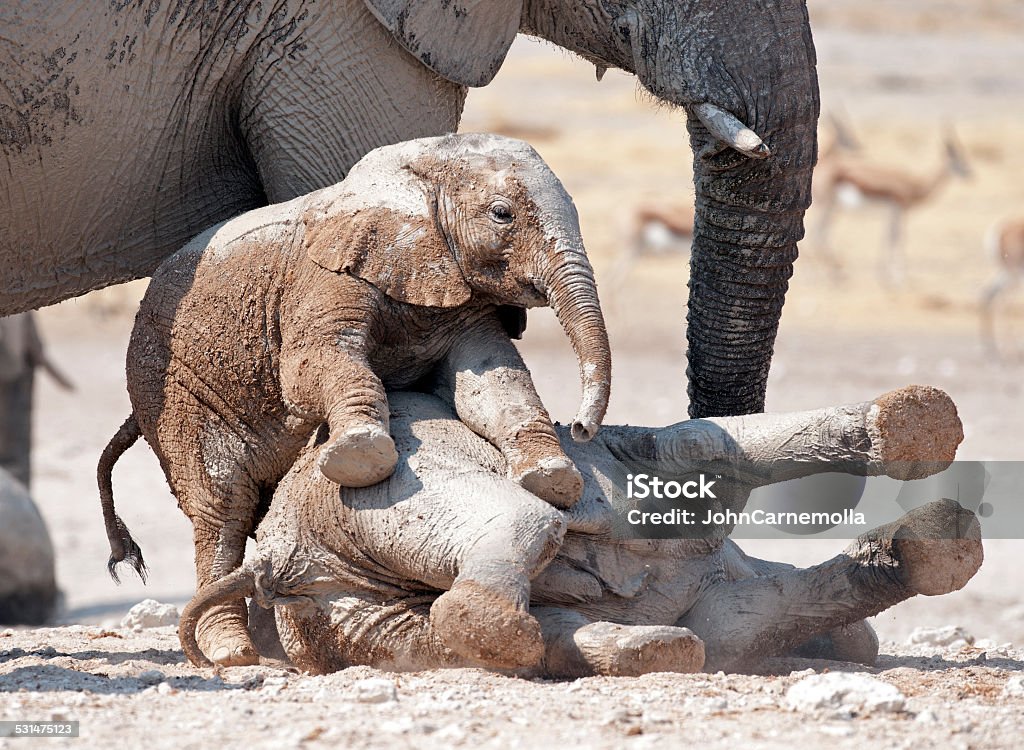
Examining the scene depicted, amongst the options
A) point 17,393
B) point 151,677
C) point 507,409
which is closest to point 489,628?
point 507,409

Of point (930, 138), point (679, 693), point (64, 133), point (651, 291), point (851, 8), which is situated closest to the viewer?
point (679, 693)

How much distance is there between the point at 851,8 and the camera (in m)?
36.6

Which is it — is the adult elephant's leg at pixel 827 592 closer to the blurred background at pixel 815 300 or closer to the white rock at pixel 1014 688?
the white rock at pixel 1014 688

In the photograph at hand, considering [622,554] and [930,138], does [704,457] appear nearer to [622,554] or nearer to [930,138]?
[622,554]

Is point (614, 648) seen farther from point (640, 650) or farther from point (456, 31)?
point (456, 31)

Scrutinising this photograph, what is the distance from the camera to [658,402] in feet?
41.5

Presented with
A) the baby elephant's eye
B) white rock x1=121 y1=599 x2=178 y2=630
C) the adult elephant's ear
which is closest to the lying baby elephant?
the baby elephant's eye

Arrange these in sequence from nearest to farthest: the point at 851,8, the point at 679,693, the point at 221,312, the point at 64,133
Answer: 1. the point at 679,693
2. the point at 221,312
3. the point at 64,133
4. the point at 851,8

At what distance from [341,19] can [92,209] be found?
2.89ft

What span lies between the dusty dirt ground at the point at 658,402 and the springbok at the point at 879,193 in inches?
13.7

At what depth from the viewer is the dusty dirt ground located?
354 cm

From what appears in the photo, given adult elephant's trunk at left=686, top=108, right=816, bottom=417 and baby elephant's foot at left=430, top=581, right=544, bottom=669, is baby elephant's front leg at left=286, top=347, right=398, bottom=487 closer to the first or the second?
baby elephant's foot at left=430, top=581, right=544, bottom=669

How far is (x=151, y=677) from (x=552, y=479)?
1.05 metres

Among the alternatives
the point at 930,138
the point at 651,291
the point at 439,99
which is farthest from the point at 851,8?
the point at 439,99
